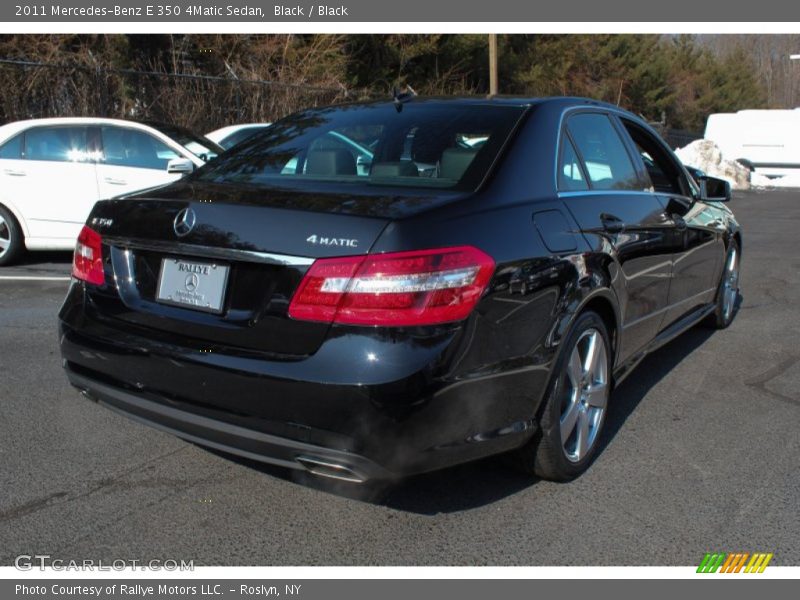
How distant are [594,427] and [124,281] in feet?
6.99

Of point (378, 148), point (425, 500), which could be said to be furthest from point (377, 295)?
point (378, 148)

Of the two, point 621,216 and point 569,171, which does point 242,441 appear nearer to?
point 569,171

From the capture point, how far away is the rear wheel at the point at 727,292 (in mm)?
5883

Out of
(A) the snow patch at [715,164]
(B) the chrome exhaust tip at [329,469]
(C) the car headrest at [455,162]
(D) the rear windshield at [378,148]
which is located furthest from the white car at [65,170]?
(A) the snow patch at [715,164]

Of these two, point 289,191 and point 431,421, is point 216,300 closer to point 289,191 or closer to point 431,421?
point 289,191

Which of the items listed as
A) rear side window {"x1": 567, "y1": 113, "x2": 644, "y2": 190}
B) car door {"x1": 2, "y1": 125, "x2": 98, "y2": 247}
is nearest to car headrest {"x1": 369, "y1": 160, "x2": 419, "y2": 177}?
rear side window {"x1": 567, "y1": 113, "x2": 644, "y2": 190}

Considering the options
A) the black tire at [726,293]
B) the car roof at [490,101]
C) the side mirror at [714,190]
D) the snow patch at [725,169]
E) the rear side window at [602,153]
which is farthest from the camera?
the snow patch at [725,169]

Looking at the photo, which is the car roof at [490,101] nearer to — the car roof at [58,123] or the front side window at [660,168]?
the front side window at [660,168]

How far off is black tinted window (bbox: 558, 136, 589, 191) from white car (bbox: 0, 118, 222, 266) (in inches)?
215

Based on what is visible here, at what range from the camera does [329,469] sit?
2.65 metres

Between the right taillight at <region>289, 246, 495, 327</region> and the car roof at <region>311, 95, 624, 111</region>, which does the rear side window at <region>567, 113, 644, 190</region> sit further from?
the right taillight at <region>289, 246, 495, 327</region>

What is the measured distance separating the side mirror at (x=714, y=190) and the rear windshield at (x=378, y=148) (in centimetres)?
218

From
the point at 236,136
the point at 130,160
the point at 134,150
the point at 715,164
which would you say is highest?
the point at 236,136

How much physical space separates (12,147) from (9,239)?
3.25 feet
